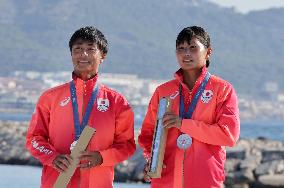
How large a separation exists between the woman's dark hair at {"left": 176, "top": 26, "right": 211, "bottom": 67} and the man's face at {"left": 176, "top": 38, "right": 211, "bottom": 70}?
15 millimetres

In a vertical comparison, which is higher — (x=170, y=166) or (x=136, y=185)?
(x=170, y=166)

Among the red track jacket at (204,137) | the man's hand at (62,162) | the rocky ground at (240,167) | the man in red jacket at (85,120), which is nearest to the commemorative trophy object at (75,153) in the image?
the man's hand at (62,162)

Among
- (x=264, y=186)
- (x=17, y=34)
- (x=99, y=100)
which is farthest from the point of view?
(x=17, y=34)

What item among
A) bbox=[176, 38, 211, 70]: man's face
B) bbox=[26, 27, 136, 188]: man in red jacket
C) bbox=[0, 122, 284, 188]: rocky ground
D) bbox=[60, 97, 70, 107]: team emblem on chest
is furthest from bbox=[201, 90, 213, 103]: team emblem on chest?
bbox=[0, 122, 284, 188]: rocky ground

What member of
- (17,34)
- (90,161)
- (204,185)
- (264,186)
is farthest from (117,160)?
(17,34)

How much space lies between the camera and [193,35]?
4.34 metres

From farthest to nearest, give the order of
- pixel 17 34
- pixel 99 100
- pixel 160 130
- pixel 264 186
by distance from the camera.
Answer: pixel 17 34 < pixel 264 186 < pixel 99 100 < pixel 160 130

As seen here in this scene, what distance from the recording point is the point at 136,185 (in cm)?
1469

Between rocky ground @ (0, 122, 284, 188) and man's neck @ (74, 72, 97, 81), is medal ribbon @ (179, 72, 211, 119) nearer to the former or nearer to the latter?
man's neck @ (74, 72, 97, 81)

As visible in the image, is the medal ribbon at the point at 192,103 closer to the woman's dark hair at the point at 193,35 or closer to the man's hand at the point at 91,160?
the woman's dark hair at the point at 193,35

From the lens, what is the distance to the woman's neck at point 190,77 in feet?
14.4

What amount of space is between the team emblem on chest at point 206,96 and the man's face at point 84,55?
56cm

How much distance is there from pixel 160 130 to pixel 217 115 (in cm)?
31

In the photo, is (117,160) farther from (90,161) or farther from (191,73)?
(191,73)
